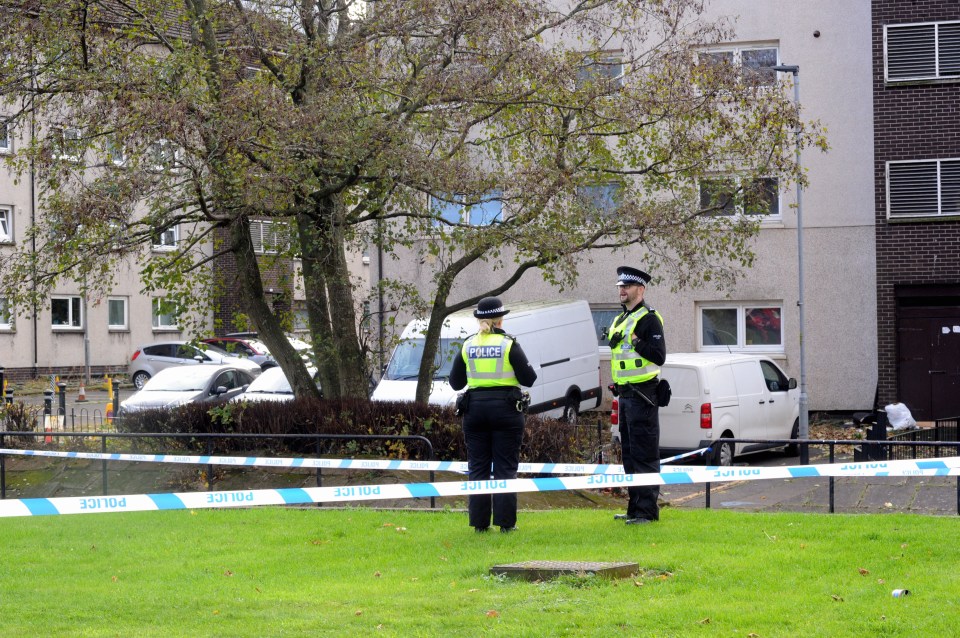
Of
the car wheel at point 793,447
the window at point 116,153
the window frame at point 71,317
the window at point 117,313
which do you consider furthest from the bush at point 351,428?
the window at point 117,313

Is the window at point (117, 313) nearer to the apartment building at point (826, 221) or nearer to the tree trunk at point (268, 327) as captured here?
the apartment building at point (826, 221)

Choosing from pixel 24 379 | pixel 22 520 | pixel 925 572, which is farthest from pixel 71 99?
pixel 24 379

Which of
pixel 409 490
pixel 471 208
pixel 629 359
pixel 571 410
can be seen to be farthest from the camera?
pixel 571 410

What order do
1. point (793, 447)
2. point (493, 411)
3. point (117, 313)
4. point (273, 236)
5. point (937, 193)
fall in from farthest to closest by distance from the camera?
point (117, 313), point (937, 193), point (793, 447), point (273, 236), point (493, 411)

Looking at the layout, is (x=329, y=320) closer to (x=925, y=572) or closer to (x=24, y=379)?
(x=925, y=572)

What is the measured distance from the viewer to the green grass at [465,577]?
20.0ft

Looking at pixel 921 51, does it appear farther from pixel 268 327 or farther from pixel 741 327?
pixel 268 327

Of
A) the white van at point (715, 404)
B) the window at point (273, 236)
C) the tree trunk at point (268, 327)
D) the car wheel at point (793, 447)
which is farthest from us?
the car wheel at point (793, 447)

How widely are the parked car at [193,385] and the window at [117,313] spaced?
21581 millimetres

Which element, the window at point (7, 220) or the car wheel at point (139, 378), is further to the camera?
the window at point (7, 220)

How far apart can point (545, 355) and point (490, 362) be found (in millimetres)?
11921

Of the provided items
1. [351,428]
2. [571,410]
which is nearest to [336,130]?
[351,428]

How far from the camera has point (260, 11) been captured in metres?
14.6

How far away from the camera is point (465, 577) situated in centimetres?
749
